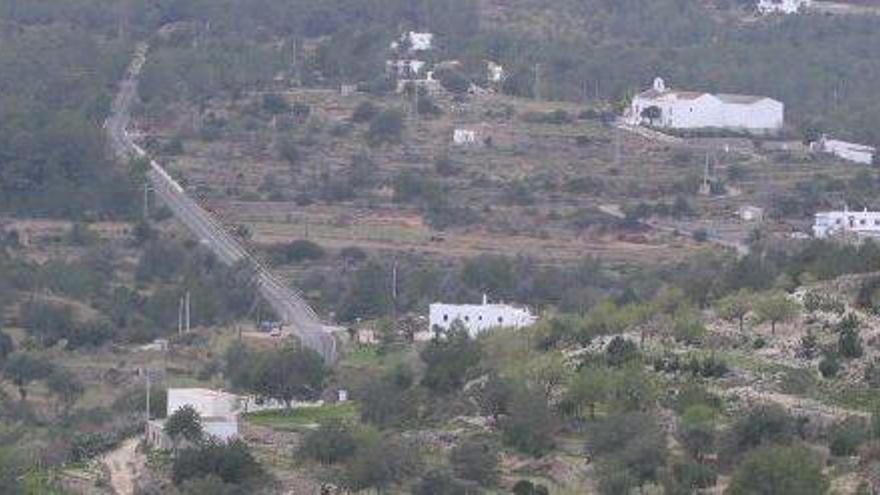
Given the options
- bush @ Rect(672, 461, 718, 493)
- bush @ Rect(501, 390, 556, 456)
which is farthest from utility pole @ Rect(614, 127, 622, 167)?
bush @ Rect(672, 461, 718, 493)

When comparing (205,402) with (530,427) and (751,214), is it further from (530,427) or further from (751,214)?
(751,214)

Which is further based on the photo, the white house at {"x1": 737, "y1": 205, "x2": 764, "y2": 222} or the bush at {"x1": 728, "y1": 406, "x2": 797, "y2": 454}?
the white house at {"x1": 737, "y1": 205, "x2": 764, "y2": 222}

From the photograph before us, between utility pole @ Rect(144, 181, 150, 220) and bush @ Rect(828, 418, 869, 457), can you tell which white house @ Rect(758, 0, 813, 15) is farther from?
bush @ Rect(828, 418, 869, 457)

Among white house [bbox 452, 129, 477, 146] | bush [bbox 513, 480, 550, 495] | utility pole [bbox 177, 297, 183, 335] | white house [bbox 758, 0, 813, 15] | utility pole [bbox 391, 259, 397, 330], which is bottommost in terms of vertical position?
utility pole [bbox 177, 297, 183, 335]

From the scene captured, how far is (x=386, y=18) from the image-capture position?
92.8m

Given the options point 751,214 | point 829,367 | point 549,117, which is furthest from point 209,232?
point 829,367

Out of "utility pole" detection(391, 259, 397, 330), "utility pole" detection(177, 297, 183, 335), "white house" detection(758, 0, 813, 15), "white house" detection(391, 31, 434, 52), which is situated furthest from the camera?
"white house" detection(758, 0, 813, 15)

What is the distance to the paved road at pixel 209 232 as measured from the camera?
192 feet

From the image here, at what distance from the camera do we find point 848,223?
212 ft

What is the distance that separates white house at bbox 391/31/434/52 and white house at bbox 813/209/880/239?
24.5 meters

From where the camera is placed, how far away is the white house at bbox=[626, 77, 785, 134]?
261ft

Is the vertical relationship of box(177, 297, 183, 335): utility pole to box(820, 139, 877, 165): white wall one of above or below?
below

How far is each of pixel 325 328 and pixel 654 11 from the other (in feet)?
128

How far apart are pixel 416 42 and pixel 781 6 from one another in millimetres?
13985
